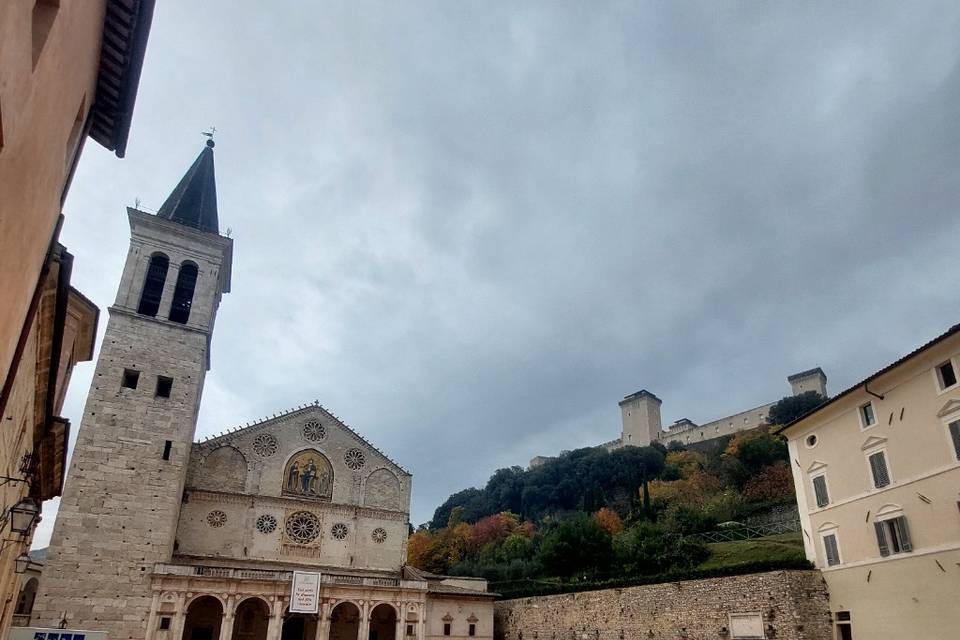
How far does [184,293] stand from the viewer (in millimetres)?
32906

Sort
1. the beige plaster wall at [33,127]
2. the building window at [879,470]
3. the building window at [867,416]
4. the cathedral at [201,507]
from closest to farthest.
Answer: the beige plaster wall at [33,127], the building window at [879,470], the building window at [867,416], the cathedral at [201,507]

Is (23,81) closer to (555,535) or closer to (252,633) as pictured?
(252,633)

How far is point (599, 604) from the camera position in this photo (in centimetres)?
2847

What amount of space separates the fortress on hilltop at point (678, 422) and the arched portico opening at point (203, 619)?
226ft

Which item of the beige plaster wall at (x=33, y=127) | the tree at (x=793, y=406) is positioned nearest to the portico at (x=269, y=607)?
the beige plaster wall at (x=33, y=127)

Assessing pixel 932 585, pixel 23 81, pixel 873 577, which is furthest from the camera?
pixel 873 577

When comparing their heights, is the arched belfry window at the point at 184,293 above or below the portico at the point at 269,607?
above

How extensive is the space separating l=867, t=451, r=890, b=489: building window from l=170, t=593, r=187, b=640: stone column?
91.0 feet

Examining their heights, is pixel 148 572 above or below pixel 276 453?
below

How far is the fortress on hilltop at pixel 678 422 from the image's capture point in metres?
79.2

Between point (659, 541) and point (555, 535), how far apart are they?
713 cm

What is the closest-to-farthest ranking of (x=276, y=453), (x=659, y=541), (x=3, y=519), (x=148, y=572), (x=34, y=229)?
1. (x=34, y=229)
2. (x=3, y=519)
3. (x=148, y=572)
4. (x=276, y=453)
5. (x=659, y=541)

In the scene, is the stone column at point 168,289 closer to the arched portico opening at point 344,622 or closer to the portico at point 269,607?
the portico at point 269,607

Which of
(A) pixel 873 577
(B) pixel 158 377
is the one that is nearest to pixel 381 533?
(B) pixel 158 377
